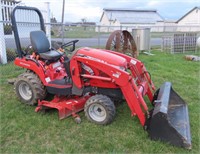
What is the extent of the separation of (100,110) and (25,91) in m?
1.48

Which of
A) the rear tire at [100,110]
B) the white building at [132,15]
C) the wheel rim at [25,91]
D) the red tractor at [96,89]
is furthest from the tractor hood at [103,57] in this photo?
the white building at [132,15]

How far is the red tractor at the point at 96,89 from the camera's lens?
9.76 feet

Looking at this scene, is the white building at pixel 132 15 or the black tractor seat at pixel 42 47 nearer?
the black tractor seat at pixel 42 47

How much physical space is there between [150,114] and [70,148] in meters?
1.14

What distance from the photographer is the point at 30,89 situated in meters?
3.75

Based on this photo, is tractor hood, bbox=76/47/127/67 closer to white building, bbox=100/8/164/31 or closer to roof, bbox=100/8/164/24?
white building, bbox=100/8/164/31

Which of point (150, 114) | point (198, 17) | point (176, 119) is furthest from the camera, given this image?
point (198, 17)

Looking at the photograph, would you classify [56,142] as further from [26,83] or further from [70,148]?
[26,83]

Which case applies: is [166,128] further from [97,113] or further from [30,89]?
[30,89]

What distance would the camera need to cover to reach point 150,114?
120 inches

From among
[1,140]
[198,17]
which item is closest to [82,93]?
[1,140]

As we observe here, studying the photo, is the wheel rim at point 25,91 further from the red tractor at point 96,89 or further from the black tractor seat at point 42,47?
the black tractor seat at point 42,47

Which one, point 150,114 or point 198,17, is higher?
point 198,17

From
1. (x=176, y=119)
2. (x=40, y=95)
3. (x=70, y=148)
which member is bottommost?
(x=70, y=148)
